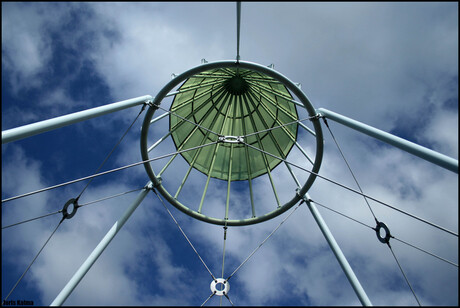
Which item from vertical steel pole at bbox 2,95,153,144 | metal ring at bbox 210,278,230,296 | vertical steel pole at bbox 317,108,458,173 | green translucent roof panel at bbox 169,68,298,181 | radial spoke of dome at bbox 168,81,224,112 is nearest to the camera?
vertical steel pole at bbox 317,108,458,173

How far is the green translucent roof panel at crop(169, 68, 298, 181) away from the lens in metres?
20.9

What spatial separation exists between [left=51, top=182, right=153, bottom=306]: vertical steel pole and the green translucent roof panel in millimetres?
5298

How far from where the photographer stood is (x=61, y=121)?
10.7 m

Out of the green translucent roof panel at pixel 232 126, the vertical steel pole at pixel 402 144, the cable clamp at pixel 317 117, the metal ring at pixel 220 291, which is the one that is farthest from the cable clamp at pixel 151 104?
the metal ring at pixel 220 291

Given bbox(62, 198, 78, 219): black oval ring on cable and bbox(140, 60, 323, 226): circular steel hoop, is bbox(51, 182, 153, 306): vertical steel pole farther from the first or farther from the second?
bbox(62, 198, 78, 219): black oval ring on cable

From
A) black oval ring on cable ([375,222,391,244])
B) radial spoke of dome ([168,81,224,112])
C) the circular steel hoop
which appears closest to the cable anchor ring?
the circular steel hoop

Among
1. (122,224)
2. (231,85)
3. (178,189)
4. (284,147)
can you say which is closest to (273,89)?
(231,85)

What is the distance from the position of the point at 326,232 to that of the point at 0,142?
14.9 m

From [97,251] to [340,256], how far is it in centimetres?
1203

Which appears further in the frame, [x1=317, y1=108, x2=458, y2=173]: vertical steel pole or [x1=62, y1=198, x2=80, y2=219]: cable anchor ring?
[x1=62, y1=198, x2=80, y2=219]: cable anchor ring

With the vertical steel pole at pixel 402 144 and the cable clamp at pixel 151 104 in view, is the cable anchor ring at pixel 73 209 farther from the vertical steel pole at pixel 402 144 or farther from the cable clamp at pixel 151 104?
the vertical steel pole at pixel 402 144

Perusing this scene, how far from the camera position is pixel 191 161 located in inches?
859

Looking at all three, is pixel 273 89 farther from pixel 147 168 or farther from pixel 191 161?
pixel 147 168

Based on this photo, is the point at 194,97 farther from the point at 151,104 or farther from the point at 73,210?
the point at 73,210
